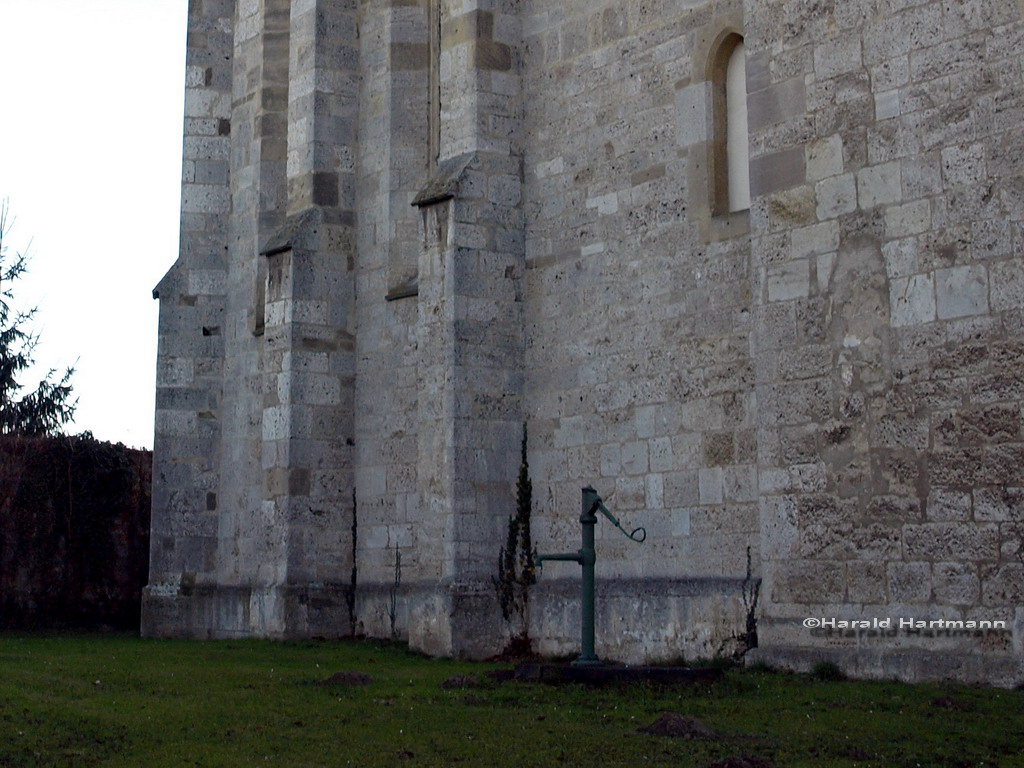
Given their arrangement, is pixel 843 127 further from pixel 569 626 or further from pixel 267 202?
pixel 267 202

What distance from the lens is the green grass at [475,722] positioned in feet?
26.0

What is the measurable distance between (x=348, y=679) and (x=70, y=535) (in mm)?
9649

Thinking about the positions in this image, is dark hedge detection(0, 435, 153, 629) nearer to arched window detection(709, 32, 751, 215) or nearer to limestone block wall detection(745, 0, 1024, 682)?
arched window detection(709, 32, 751, 215)

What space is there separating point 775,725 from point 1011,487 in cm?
234

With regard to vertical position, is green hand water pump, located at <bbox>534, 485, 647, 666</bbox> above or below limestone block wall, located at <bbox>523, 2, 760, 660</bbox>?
below

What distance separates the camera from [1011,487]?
969cm

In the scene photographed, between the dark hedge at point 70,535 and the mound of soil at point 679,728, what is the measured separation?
41.3 ft

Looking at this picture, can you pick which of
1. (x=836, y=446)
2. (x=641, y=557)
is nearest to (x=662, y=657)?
(x=641, y=557)

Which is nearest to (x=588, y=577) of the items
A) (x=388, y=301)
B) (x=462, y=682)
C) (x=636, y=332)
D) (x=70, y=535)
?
(x=462, y=682)

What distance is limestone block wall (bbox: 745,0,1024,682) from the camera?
9.88 meters

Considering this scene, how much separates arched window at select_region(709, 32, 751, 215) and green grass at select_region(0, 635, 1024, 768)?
13.8 feet

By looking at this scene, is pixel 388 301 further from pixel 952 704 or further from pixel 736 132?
pixel 952 704

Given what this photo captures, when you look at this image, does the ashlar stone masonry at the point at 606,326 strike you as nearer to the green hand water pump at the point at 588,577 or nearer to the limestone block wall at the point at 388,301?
the limestone block wall at the point at 388,301

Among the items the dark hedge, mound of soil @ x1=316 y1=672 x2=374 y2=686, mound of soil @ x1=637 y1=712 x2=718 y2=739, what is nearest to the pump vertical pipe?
mound of soil @ x1=316 y1=672 x2=374 y2=686
